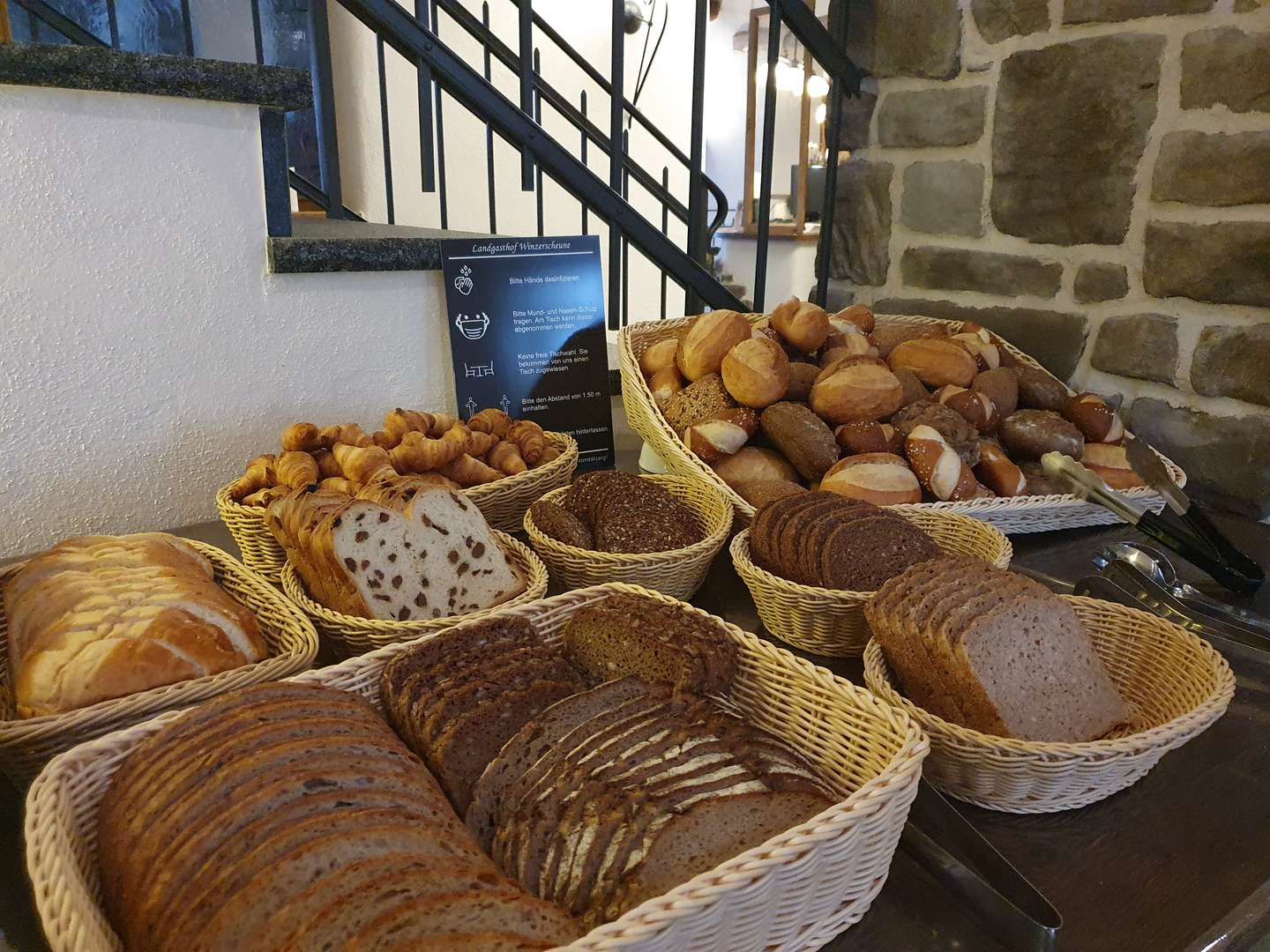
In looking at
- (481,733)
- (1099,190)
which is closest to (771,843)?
(481,733)

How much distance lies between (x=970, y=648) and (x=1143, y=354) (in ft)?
4.31

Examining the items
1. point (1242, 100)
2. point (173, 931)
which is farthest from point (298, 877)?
point (1242, 100)

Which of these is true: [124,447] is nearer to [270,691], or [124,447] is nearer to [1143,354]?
[270,691]

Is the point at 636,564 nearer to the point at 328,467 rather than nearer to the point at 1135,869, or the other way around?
the point at 328,467

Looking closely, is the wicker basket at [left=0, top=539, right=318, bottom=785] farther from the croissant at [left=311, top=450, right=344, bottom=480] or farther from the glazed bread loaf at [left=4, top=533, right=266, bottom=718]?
the croissant at [left=311, top=450, right=344, bottom=480]

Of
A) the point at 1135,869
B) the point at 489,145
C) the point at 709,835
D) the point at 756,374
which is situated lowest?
the point at 1135,869

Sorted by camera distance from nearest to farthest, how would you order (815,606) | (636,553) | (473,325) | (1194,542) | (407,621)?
(407,621) < (815,606) < (636,553) < (1194,542) < (473,325)

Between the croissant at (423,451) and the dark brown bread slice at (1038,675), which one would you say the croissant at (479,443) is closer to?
the croissant at (423,451)

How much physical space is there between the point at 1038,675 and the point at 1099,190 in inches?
54.9

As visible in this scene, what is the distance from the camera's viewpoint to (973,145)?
2.10 m

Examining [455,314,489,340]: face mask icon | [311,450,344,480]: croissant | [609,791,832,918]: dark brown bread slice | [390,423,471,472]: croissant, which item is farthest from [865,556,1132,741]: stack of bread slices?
[455,314,489,340]: face mask icon

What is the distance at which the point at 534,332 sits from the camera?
1.81m

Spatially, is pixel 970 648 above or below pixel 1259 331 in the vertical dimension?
below

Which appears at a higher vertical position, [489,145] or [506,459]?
[489,145]
